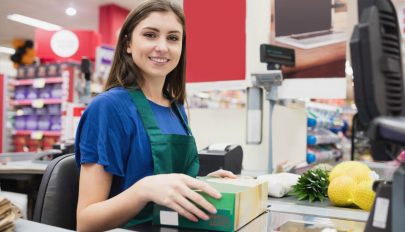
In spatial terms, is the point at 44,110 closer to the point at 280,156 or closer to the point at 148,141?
the point at 280,156

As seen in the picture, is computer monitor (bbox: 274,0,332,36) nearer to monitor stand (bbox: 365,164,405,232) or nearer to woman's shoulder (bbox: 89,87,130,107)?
woman's shoulder (bbox: 89,87,130,107)

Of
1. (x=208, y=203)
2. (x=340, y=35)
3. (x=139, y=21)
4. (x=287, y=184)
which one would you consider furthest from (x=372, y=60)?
(x=340, y=35)

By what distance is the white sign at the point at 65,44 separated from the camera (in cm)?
725

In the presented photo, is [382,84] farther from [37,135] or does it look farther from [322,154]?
[37,135]

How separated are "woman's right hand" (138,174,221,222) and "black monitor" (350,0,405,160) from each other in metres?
0.39

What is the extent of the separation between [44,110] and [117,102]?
19.1 ft

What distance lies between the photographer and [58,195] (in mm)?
1604

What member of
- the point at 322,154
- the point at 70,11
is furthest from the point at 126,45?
the point at 70,11

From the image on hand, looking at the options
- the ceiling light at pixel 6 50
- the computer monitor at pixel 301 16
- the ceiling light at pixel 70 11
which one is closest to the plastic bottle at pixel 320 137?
the computer monitor at pixel 301 16

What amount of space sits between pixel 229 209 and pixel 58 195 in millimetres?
972

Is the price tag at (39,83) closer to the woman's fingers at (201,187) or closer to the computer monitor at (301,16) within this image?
the computer monitor at (301,16)

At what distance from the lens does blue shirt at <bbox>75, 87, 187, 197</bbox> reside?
1240 millimetres

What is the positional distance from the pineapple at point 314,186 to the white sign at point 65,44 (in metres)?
6.52

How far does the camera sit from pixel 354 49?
651 mm
